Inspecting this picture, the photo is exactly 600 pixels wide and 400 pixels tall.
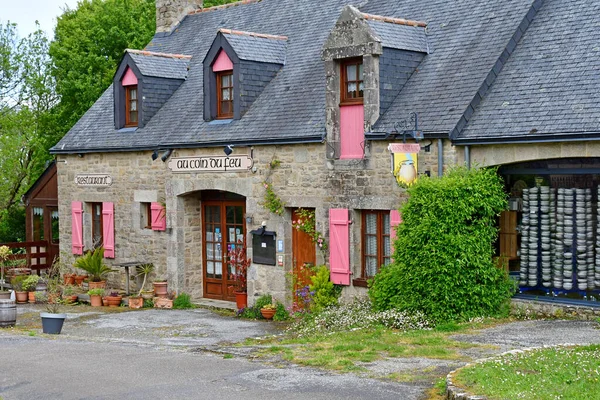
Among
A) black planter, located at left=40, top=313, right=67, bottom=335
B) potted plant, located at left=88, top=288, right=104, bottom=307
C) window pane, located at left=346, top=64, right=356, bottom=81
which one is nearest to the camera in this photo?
black planter, located at left=40, top=313, right=67, bottom=335

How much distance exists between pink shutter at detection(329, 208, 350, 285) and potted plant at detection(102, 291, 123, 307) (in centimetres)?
630

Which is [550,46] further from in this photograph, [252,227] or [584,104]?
[252,227]

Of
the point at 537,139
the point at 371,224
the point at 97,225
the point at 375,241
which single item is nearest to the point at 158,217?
the point at 97,225

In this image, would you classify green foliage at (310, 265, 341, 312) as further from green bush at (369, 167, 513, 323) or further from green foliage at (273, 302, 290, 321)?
green bush at (369, 167, 513, 323)

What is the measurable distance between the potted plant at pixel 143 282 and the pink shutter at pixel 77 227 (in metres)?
2.44

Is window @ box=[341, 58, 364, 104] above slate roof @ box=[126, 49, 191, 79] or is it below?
below

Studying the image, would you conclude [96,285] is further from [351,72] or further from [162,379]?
[162,379]

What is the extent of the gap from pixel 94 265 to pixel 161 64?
5034 millimetres

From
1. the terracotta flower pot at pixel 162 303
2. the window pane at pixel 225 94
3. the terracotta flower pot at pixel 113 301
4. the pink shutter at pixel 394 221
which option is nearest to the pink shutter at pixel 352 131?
the pink shutter at pixel 394 221

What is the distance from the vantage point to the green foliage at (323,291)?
16.8m

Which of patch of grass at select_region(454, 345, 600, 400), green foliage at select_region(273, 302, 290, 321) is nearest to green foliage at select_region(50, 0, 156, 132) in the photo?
green foliage at select_region(273, 302, 290, 321)

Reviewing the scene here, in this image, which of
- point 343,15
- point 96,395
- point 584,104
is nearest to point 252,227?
point 343,15

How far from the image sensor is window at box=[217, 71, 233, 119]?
1959cm

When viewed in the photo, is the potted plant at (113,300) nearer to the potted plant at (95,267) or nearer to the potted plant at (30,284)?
the potted plant at (95,267)
